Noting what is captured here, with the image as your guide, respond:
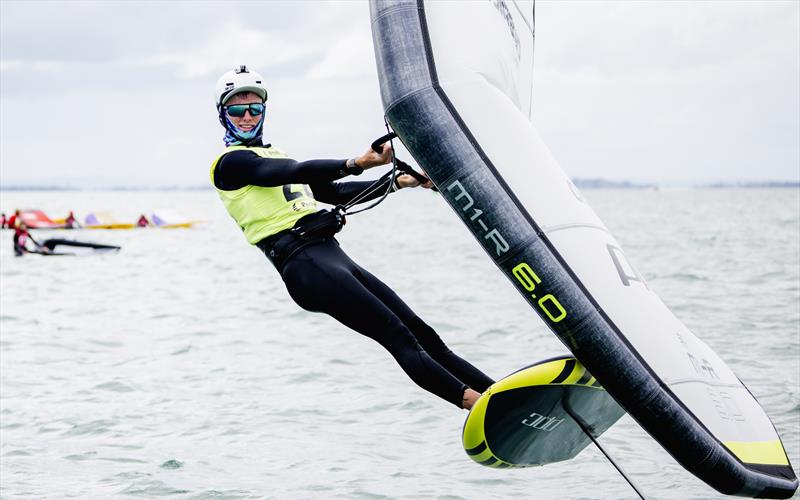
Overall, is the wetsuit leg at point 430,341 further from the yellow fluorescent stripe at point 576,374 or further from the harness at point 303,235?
the yellow fluorescent stripe at point 576,374

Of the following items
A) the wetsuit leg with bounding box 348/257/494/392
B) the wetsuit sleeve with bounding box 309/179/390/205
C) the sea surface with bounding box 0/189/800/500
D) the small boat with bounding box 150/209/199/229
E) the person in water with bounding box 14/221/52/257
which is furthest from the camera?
the small boat with bounding box 150/209/199/229

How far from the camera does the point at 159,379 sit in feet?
46.6

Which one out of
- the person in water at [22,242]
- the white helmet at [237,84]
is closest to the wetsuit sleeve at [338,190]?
the white helmet at [237,84]

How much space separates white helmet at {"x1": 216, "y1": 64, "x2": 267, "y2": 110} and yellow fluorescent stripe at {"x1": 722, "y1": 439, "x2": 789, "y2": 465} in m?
3.45

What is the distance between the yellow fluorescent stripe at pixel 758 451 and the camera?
4938 millimetres

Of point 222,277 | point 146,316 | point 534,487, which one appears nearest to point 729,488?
point 534,487

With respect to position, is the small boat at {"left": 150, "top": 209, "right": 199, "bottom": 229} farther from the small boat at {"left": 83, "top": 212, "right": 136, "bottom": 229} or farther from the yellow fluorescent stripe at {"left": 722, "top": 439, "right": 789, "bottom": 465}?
the yellow fluorescent stripe at {"left": 722, "top": 439, "right": 789, "bottom": 465}

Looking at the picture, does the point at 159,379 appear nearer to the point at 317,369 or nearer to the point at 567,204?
the point at 317,369

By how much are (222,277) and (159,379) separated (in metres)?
17.2

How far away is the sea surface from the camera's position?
29.8 ft

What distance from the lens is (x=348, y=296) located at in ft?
18.1

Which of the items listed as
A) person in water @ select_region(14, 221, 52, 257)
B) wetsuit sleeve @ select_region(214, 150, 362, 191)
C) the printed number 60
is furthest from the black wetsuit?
person in water @ select_region(14, 221, 52, 257)

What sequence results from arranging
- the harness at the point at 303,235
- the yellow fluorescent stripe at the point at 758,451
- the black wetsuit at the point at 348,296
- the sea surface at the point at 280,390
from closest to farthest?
the yellow fluorescent stripe at the point at 758,451
the black wetsuit at the point at 348,296
the harness at the point at 303,235
the sea surface at the point at 280,390

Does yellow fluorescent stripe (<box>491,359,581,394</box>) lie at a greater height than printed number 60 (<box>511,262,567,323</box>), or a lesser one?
lesser
